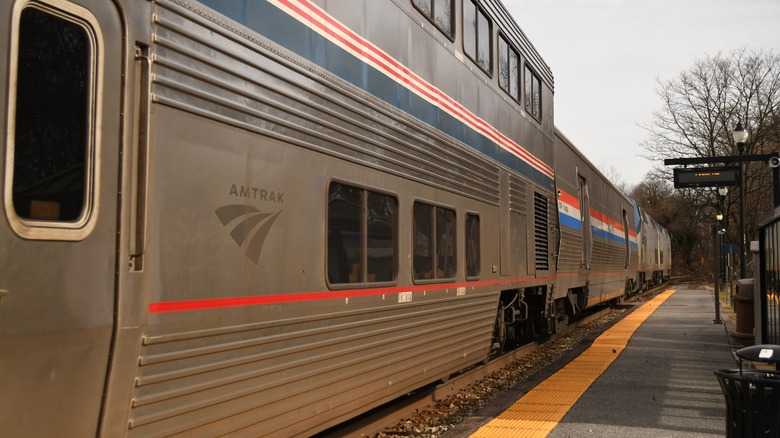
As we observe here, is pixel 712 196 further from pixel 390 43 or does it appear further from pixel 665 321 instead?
pixel 390 43

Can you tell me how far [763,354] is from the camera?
4.24 meters

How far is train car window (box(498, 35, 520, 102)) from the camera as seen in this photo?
8.88m

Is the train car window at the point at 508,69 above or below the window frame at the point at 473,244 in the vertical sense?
above

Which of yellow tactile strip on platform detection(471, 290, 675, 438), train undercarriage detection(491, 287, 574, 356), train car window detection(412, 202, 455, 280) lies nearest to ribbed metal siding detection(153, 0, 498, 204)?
train car window detection(412, 202, 455, 280)

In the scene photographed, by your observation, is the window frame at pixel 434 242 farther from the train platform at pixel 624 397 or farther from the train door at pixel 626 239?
the train door at pixel 626 239

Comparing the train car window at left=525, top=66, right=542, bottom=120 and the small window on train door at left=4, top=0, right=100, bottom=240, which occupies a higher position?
the train car window at left=525, top=66, right=542, bottom=120

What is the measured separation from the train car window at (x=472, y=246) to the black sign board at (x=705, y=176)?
647 cm

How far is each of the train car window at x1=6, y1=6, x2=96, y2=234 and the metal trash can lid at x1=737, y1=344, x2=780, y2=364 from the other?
12.1 ft

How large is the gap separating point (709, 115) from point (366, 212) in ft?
111

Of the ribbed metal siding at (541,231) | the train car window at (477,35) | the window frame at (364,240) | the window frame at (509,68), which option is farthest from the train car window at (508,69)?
the window frame at (364,240)

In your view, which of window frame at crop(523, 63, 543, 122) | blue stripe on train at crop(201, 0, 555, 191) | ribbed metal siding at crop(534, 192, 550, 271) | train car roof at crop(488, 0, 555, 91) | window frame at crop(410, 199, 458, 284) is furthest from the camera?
window frame at crop(523, 63, 543, 122)

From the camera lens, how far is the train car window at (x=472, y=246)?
732 cm

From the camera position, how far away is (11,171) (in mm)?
2535

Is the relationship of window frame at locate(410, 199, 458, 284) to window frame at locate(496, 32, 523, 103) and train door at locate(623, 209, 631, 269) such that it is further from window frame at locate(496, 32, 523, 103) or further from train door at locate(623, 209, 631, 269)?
train door at locate(623, 209, 631, 269)
